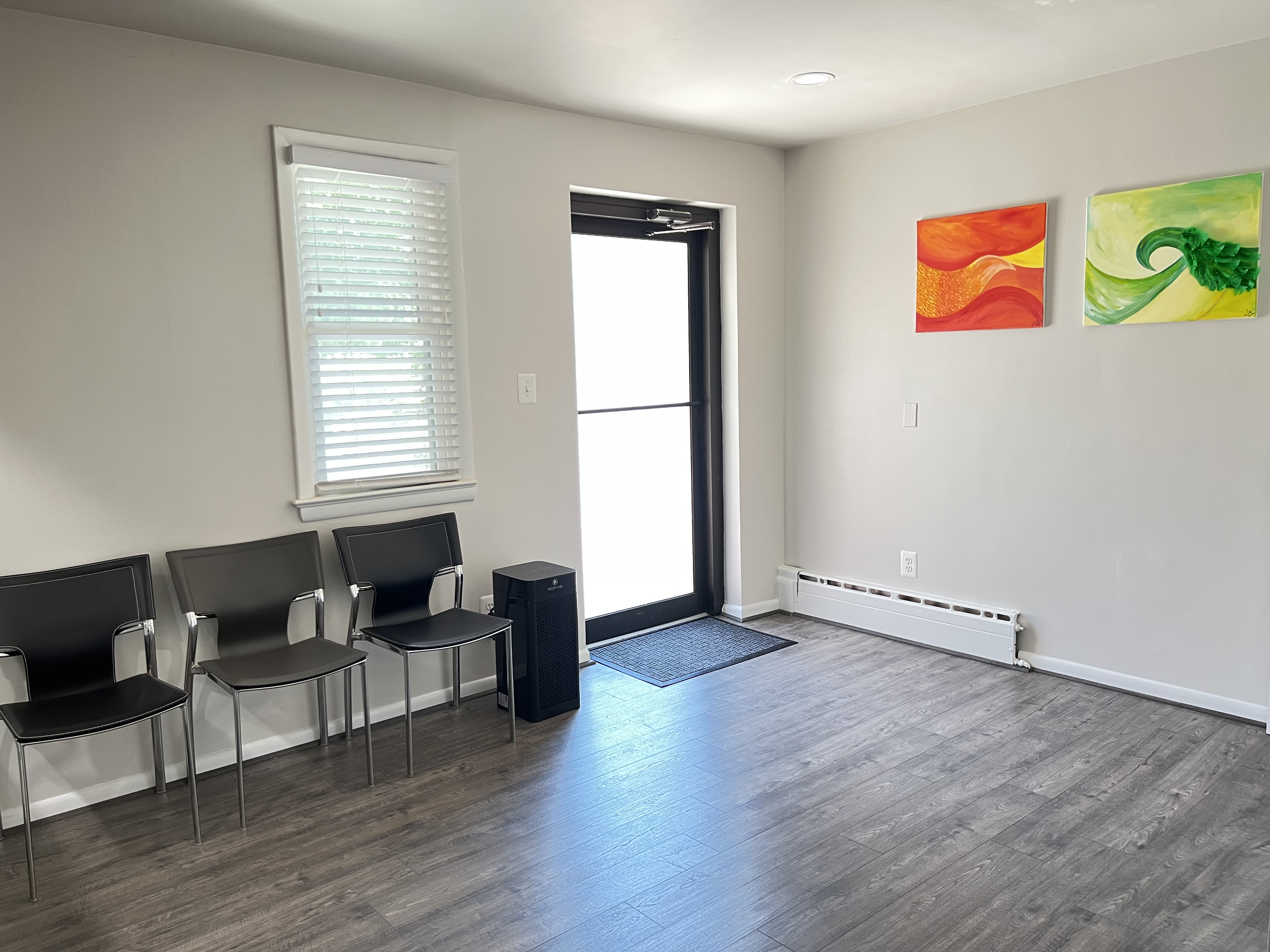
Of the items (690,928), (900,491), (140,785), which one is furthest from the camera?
(900,491)

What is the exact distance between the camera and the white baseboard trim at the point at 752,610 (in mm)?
4891

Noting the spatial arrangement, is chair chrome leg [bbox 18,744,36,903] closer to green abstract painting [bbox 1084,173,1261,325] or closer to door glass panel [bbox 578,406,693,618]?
door glass panel [bbox 578,406,693,618]

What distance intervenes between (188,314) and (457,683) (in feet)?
5.63

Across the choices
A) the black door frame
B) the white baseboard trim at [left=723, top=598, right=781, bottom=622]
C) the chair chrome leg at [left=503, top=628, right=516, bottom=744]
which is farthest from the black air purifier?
the white baseboard trim at [left=723, top=598, right=781, bottom=622]

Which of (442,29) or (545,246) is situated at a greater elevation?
(442,29)

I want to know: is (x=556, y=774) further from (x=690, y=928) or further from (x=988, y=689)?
(x=988, y=689)

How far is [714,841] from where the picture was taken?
2.69 meters

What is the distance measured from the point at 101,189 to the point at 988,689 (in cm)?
375

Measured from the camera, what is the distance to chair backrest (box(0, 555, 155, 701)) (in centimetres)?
273

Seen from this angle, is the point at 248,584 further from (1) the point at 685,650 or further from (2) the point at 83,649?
(1) the point at 685,650

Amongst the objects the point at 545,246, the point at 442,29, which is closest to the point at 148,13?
the point at 442,29

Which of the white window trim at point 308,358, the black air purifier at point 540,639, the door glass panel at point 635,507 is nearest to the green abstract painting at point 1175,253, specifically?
the door glass panel at point 635,507

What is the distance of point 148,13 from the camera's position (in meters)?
2.76

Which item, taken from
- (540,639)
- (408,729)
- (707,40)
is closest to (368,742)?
(408,729)
